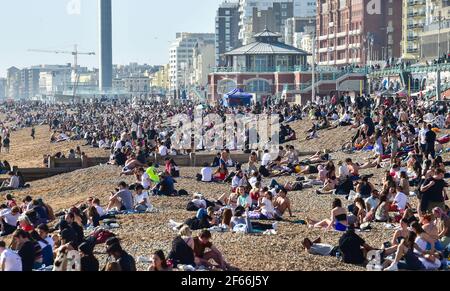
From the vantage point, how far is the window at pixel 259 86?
9012 cm

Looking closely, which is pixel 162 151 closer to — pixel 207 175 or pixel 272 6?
pixel 207 175

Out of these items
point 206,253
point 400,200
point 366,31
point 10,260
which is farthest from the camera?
point 366,31

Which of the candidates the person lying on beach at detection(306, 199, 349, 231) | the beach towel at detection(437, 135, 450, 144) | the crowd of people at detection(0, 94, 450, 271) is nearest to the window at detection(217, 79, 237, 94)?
the crowd of people at detection(0, 94, 450, 271)

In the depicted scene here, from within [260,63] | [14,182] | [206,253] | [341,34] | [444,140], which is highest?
[341,34]

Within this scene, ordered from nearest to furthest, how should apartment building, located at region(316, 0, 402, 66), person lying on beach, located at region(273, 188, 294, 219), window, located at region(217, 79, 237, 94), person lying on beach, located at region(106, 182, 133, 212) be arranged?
person lying on beach, located at region(273, 188, 294, 219) < person lying on beach, located at region(106, 182, 133, 212) < window, located at region(217, 79, 237, 94) < apartment building, located at region(316, 0, 402, 66)

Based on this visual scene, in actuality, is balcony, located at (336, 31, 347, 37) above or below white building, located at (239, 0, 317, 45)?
below

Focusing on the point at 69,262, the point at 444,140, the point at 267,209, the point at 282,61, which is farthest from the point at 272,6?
the point at 69,262

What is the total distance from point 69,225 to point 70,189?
14.9 meters

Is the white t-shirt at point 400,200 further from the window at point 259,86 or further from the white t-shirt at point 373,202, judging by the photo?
the window at point 259,86

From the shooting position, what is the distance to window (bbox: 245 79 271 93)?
90125 mm

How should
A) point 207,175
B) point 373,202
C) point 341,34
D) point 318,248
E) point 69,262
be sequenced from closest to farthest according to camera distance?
1. point 69,262
2. point 318,248
3. point 373,202
4. point 207,175
5. point 341,34

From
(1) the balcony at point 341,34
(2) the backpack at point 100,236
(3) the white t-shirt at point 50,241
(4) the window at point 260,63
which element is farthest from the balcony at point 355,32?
(3) the white t-shirt at point 50,241

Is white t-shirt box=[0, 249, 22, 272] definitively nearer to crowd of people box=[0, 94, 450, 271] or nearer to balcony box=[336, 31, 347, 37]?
crowd of people box=[0, 94, 450, 271]

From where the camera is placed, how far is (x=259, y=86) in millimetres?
90500
